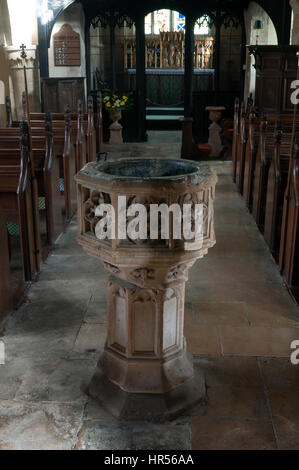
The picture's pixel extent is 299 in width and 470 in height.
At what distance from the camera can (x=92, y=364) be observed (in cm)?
302

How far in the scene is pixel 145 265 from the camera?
236cm

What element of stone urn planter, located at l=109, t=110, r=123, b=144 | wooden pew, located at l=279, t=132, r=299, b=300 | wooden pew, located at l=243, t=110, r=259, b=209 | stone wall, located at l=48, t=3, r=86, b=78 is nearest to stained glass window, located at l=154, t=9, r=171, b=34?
stone wall, located at l=48, t=3, r=86, b=78

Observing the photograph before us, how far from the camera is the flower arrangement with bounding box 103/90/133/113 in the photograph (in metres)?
12.0

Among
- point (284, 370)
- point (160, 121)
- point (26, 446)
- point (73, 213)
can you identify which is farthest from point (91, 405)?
point (160, 121)

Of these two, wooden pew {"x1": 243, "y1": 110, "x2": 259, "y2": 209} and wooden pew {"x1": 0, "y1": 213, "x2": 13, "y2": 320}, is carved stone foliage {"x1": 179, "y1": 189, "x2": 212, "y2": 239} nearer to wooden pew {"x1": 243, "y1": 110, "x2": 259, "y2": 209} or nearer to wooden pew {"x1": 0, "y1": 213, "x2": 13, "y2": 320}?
wooden pew {"x1": 0, "y1": 213, "x2": 13, "y2": 320}

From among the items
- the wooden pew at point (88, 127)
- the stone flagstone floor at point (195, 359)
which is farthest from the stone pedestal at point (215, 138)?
the stone flagstone floor at point (195, 359)

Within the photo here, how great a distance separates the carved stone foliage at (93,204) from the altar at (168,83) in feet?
46.1

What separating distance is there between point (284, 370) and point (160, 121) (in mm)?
12711

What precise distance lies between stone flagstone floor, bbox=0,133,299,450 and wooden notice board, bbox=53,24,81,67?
8.76 metres

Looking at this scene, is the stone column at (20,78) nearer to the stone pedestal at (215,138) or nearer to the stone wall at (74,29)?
the stone wall at (74,29)

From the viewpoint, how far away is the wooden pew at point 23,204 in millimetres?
4219

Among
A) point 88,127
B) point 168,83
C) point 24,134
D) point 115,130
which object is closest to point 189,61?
point 115,130

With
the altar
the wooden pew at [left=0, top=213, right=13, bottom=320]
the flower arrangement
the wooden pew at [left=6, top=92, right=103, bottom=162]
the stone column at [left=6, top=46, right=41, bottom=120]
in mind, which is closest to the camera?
the wooden pew at [left=0, top=213, right=13, bottom=320]

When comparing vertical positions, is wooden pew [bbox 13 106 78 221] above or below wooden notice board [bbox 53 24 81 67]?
below
